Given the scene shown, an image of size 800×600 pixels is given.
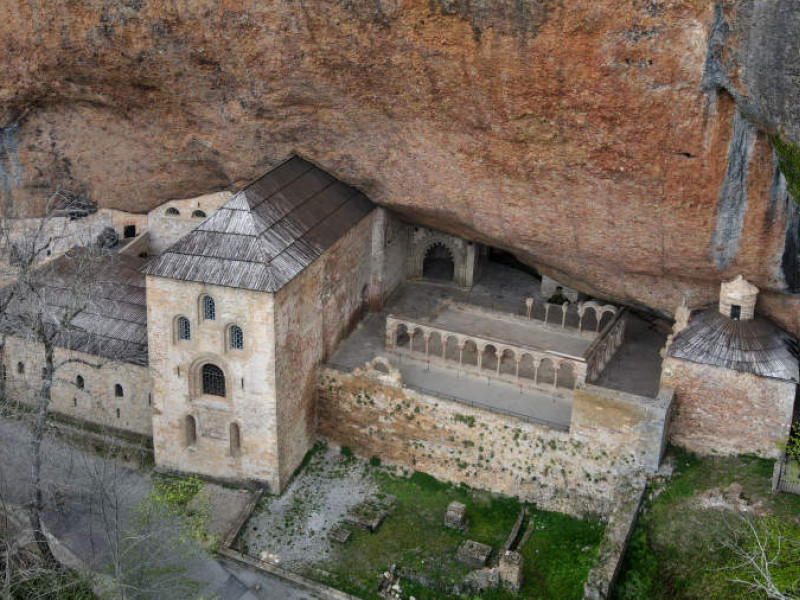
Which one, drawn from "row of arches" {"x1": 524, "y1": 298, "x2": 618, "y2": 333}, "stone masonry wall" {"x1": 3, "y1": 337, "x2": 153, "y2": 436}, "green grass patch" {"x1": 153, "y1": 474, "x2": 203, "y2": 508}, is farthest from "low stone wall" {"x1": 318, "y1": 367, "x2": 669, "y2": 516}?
"stone masonry wall" {"x1": 3, "y1": 337, "x2": 153, "y2": 436}

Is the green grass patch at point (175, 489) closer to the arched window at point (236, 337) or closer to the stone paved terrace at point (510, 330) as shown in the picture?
the arched window at point (236, 337)

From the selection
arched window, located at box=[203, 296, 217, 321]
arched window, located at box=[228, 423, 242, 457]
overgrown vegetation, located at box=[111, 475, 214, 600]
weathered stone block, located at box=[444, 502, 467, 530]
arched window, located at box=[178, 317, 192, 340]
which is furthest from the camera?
arched window, located at box=[228, 423, 242, 457]

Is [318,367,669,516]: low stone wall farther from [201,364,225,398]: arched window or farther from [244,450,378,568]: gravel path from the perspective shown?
[201,364,225,398]: arched window

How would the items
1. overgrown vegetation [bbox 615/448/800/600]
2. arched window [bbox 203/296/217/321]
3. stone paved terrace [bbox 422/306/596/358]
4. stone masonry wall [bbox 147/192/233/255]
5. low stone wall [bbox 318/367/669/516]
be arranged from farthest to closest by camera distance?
stone masonry wall [bbox 147/192/233/255] < stone paved terrace [bbox 422/306/596/358] < arched window [bbox 203/296/217/321] < low stone wall [bbox 318/367/669/516] < overgrown vegetation [bbox 615/448/800/600]

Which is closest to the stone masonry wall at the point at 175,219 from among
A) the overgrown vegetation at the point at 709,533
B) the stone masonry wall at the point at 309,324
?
the stone masonry wall at the point at 309,324

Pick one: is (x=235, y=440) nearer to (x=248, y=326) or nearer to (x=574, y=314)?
(x=248, y=326)
